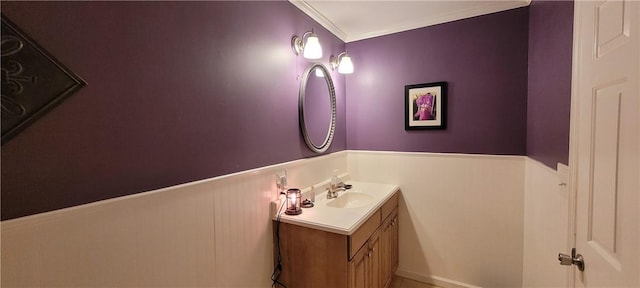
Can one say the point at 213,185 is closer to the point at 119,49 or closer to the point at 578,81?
the point at 119,49

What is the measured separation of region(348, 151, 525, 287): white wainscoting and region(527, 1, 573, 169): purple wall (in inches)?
15.8

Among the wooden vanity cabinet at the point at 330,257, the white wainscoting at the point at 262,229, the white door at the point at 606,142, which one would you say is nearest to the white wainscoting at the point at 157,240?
the white wainscoting at the point at 262,229

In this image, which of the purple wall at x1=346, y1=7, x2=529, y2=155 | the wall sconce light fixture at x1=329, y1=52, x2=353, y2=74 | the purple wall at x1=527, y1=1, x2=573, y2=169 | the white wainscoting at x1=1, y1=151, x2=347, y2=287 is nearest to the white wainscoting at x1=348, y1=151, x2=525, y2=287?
the purple wall at x1=346, y1=7, x2=529, y2=155

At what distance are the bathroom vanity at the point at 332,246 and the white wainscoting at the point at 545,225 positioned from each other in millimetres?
951

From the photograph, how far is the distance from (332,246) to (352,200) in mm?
809

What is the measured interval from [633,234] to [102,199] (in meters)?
1.60

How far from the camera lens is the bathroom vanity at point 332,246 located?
1.46 meters

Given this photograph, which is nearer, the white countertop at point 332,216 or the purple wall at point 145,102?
the purple wall at point 145,102

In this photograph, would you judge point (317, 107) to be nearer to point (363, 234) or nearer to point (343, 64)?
point (343, 64)

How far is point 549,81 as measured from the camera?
1.46 meters

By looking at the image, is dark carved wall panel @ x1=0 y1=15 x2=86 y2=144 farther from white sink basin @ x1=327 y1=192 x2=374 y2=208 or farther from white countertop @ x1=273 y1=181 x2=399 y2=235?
white sink basin @ x1=327 y1=192 x2=374 y2=208

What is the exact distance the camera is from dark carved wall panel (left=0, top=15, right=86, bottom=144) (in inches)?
27.6

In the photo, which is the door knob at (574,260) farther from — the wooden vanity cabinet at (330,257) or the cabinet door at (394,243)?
the cabinet door at (394,243)

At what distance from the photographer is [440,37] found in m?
2.26
